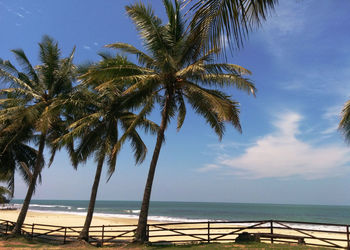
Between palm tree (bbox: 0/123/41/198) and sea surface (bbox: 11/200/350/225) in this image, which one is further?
sea surface (bbox: 11/200/350/225)

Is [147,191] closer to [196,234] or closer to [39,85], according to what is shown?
[196,234]

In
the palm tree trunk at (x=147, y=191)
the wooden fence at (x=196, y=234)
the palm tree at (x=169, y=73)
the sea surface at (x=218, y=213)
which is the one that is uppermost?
the palm tree at (x=169, y=73)

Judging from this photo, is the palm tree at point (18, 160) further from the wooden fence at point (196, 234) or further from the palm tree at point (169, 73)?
the palm tree at point (169, 73)

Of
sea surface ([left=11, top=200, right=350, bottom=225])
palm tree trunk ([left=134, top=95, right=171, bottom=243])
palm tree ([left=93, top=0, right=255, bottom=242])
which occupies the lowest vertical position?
sea surface ([left=11, top=200, right=350, bottom=225])

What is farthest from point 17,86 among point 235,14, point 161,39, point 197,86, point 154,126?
point 235,14

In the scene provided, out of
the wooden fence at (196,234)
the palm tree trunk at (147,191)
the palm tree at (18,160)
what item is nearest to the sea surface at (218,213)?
the wooden fence at (196,234)

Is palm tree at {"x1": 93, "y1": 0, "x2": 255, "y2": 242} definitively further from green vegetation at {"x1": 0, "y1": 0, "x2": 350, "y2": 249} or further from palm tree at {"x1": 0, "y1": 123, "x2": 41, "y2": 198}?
palm tree at {"x1": 0, "y1": 123, "x2": 41, "y2": 198}

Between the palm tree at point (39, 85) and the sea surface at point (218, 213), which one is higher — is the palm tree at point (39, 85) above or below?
above

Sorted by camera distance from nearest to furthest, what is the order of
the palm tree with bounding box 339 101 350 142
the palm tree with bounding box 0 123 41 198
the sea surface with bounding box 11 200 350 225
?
1. the palm tree with bounding box 339 101 350 142
2. the palm tree with bounding box 0 123 41 198
3. the sea surface with bounding box 11 200 350 225

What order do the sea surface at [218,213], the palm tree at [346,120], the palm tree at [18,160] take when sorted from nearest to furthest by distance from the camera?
the palm tree at [346,120], the palm tree at [18,160], the sea surface at [218,213]

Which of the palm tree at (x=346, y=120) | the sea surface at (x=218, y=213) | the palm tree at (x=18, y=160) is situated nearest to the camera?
the palm tree at (x=346, y=120)

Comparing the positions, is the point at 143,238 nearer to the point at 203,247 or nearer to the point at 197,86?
the point at 203,247

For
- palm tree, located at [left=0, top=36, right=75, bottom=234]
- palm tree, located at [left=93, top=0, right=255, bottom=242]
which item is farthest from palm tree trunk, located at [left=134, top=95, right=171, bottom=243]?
palm tree, located at [left=0, top=36, right=75, bottom=234]

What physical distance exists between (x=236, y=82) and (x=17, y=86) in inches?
487
